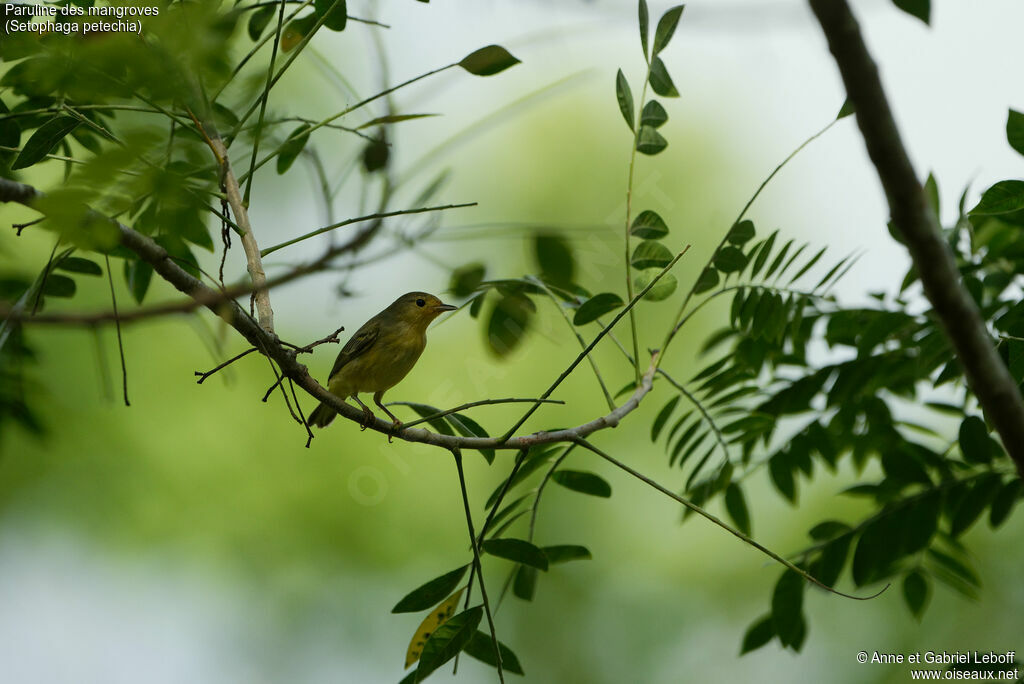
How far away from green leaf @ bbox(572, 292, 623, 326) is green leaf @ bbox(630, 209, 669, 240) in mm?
264

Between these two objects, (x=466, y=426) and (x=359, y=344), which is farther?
(x=359, y=344)

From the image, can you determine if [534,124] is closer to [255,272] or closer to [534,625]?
[534,625]

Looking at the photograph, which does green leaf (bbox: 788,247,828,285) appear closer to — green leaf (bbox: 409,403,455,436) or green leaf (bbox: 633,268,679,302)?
green leaf (bbox: 633,268,679,302)

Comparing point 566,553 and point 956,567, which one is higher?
point 566,553

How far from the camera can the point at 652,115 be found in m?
2.71

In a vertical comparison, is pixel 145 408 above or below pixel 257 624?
above

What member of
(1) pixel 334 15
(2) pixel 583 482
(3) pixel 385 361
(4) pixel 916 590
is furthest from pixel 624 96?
(3) pixel 385 361

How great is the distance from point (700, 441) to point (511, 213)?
9010 mm

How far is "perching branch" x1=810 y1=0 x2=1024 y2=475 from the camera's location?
1.09 m

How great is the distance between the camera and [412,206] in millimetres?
1688

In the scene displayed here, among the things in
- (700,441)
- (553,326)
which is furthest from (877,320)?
(553,326)

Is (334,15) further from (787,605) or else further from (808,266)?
(787,605)

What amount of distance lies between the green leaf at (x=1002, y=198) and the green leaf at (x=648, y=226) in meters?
0.90

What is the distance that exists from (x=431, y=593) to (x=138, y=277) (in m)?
1.53
